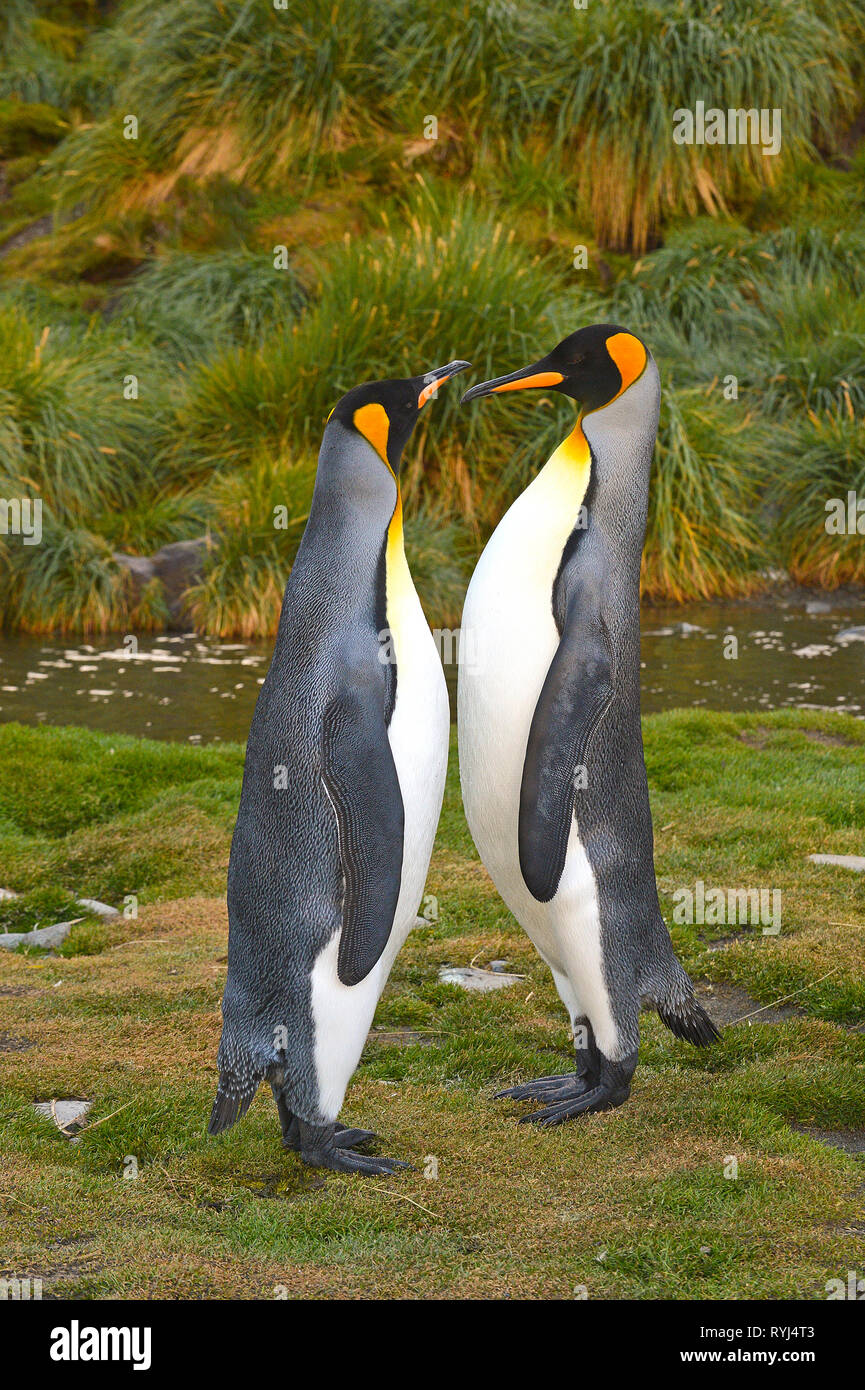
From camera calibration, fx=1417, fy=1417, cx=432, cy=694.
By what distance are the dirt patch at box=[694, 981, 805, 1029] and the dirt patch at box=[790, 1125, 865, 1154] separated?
0.50 meters

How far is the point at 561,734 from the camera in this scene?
3.27 meters

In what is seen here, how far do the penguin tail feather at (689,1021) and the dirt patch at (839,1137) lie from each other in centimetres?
32

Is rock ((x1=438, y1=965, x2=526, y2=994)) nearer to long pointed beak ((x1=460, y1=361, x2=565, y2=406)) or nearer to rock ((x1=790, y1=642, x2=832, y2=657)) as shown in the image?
long pointed beak ((x1=460, y1=361, x2=565, y2=406))

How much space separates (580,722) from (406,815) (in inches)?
18.2

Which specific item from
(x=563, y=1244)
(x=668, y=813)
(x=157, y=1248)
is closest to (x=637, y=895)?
(x=563, y=1244)

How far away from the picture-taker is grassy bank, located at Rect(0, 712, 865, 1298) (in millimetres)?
2707

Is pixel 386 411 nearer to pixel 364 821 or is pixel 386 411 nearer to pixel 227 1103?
pixel 364 821

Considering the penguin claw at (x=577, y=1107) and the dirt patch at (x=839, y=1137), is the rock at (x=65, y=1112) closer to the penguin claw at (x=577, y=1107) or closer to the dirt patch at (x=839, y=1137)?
the penguin claw at (x=577, y=1107)

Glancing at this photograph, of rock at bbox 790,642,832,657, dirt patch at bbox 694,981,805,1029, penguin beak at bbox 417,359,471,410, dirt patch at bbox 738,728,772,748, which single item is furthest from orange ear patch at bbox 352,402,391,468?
rock at bbox 790,642,832,657

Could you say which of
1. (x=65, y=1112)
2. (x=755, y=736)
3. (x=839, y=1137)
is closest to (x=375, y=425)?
(x=65, y=1112)

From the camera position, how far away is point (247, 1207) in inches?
115

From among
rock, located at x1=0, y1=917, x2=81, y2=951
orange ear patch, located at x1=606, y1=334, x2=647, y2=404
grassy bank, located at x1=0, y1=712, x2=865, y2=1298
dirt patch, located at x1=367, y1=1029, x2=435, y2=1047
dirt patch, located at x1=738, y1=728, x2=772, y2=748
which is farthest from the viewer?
dirt patch, located at x1=738, y1=728, x2=772, y2=748

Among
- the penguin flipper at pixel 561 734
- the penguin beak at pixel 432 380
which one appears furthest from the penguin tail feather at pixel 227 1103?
the penguin beak at pixel 432 380

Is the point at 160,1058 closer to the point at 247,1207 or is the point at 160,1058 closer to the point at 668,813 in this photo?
the point at 247,1207
